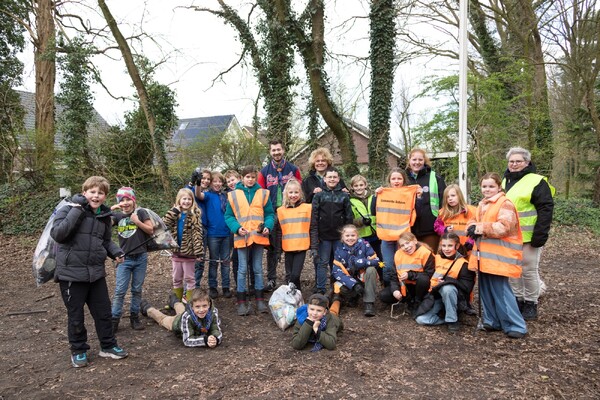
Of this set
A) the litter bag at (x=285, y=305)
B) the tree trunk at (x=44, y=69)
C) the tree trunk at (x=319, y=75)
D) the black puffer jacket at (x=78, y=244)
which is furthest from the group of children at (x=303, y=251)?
the tree trunk at (x=44, y=69)

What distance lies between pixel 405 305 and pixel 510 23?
11.7m

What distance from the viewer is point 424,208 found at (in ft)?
17.9

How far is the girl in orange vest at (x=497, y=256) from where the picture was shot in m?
4.42

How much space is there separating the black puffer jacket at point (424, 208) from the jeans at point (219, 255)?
2.51 metres

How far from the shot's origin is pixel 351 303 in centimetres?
564

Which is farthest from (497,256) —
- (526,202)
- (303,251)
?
(303,251)

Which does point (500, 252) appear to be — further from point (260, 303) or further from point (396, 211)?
point (260, 303)

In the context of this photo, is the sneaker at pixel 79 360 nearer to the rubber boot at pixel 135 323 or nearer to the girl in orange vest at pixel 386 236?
the rubber boot at pixel 135 323

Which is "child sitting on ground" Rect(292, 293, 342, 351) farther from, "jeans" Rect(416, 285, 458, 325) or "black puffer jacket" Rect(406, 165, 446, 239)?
"black puffer jacket" Rect(406, 165, 446, 239)

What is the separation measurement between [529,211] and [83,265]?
15.1ft

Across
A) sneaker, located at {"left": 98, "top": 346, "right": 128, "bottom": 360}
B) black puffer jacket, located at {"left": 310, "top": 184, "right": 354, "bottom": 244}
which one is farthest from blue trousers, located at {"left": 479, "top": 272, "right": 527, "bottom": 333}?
sneaker, located at {"left": 98, "top": 346, "right": 128, "bottom": 360}

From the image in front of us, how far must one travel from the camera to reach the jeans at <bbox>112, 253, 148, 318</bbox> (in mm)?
5008

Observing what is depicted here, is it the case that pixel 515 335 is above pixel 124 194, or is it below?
Result: below

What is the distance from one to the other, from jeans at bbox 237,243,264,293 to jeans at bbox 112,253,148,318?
3.77 feet
